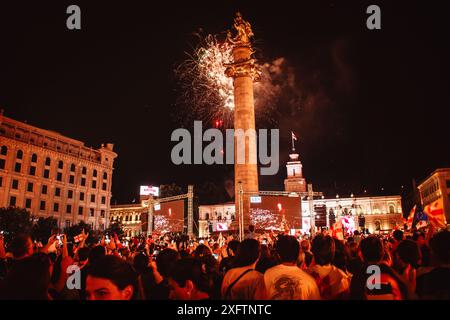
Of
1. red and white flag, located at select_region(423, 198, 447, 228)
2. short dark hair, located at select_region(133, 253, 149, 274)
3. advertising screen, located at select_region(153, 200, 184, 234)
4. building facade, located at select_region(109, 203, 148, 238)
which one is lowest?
short dark hair, located at select_region(133, 253, 149, 274)

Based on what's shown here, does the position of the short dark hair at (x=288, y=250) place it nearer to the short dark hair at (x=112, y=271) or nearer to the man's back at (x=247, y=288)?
the man's back at (x=247, y=288)

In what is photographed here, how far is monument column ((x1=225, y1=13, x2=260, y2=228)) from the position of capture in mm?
29422

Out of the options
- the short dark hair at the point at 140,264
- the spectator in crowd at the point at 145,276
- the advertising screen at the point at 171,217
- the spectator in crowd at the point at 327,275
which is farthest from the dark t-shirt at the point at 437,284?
the advertising screen at the point at 171,217

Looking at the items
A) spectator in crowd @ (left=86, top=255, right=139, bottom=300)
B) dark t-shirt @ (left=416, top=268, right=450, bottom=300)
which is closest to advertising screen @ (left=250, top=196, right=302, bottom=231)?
dark t-shirt @ (left=416, top=268, right=450, bottom=300)

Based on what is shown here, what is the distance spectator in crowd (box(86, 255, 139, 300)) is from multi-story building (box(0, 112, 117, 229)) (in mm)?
57941

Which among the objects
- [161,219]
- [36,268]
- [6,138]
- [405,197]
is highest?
[6,138]

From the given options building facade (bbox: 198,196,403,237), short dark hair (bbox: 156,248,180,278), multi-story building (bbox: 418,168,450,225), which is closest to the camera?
short dark hair (bbox: 156,248,180,278)

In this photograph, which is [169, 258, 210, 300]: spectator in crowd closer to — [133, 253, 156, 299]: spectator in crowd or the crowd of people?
the crowd of people
